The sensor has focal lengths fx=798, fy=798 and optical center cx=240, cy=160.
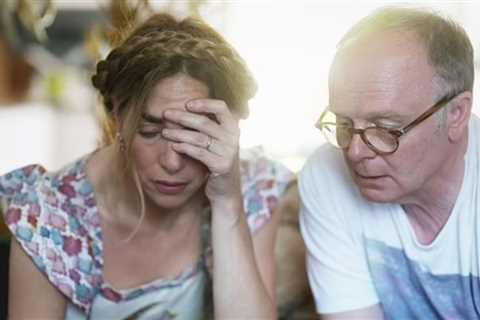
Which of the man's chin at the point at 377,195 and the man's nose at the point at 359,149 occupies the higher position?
the man's nose at the point at 359,149

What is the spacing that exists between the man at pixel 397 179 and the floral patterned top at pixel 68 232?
0.17 m

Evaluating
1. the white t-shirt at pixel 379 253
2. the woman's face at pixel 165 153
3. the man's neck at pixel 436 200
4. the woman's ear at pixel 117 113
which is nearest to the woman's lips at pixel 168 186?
the woman's face at pixel 165 153

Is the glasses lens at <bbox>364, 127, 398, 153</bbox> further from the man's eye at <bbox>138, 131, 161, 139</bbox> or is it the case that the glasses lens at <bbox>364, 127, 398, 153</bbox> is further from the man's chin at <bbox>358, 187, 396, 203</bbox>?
the man's eye at <bbox>138, 131, 161, 139</bbox>

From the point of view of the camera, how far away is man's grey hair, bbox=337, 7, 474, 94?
3.57 ft

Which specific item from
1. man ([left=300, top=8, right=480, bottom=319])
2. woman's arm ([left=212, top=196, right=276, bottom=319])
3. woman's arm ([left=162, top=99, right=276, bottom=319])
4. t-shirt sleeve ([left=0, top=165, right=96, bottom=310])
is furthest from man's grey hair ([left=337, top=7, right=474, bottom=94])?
t-shirt sleeve ([left=0, top=165, right=96, bottom=310])

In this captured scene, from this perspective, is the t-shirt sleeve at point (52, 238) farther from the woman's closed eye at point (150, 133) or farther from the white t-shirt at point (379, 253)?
the white t-shirt at point (379, 253)

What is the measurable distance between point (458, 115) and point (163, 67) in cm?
43

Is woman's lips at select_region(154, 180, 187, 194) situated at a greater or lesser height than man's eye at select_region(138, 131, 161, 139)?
lesser

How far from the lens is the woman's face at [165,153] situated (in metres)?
1.15

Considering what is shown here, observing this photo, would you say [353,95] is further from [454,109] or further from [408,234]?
[408,234]

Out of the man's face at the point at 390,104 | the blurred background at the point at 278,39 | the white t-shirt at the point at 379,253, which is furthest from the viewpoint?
the blurred background at the point at 278,39

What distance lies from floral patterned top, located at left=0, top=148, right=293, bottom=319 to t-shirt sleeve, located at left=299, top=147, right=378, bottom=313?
0.46 feet

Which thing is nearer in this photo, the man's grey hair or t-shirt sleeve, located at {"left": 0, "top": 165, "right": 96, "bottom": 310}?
the man's grey hair

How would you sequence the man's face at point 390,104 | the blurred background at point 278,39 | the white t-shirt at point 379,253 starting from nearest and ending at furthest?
1. the man's face at point 390,104
2. the white t-shirt at point 379,253
3. the blurred background at point 278,39
